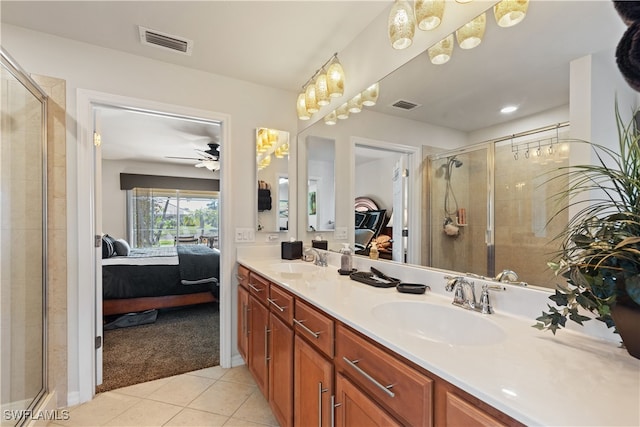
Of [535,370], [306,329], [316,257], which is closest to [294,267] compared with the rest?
[316,257]

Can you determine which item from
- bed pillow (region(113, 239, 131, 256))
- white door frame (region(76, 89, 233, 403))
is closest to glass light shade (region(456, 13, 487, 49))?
white door frame (region(76, 89, 233, 403))

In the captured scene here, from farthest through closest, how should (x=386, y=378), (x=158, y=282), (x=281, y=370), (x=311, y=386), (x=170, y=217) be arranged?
(x=170, y=217)
(x=158, y=282)
(x=281, y=370)
(x=311, y=386)
(x=386, y=378)

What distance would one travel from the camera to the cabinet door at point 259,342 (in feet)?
5.66

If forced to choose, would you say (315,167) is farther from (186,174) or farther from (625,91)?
(186,174)

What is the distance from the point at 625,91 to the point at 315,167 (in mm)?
1860

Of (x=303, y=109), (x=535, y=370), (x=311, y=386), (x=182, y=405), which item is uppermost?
(x=303, y=109)

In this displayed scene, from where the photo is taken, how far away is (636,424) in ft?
1.56

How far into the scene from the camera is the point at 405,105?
1.59 meters

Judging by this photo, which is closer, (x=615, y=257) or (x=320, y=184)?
(x=615, y=257)

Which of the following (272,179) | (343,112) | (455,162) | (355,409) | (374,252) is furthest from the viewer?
(272,179)

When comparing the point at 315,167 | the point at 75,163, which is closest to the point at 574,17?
the point at 315,167

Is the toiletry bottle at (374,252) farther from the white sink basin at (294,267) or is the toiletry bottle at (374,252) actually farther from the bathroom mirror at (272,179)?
the bathroom mirror at (272,179)

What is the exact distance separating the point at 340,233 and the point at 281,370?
0.98 meters

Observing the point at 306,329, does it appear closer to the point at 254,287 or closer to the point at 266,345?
the point at 266,345
